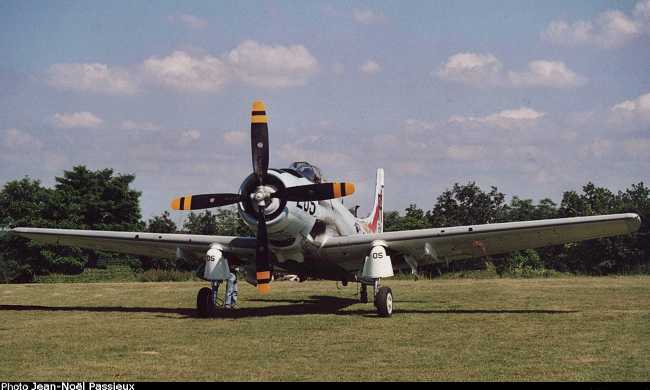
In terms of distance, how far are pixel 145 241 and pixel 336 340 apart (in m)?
8.51

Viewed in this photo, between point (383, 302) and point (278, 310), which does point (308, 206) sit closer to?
point (383, 302)

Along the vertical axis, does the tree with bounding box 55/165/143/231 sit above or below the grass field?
above

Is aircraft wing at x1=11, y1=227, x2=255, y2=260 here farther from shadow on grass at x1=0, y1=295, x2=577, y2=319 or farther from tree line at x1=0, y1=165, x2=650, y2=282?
tree line at x1=0, y1=165, x2=650, y2=282

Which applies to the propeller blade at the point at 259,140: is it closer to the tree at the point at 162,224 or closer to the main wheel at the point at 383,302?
the main wheel at the point at 383,302

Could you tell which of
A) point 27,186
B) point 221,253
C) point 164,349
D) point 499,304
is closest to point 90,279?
point 221,253

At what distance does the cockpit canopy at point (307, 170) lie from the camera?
1509cm

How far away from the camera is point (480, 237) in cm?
1614

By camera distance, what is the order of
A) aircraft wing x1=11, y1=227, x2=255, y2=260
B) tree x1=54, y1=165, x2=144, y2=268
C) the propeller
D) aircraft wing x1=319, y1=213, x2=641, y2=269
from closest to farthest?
the propeller → aircraft wing x1=319, y1=213, x2=641, y2=269 → aircraft wing x1=11, y1=227, x2=255, y2=260 → tree x1=54, y1=165, x2=144, y2=268

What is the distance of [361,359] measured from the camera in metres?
8.99

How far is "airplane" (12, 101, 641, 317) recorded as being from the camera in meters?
13.8

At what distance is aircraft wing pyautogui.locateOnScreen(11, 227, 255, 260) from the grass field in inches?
63.0

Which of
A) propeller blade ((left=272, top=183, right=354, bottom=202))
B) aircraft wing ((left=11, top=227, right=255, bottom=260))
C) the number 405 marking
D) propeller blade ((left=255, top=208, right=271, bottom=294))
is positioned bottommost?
propeller blade ((left=255, top=208, right=271, bottom=294))

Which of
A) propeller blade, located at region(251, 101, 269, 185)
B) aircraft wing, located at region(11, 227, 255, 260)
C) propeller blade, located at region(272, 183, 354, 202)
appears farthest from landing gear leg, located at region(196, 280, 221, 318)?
propeller blade, located at region(251, 101, 269, 185)

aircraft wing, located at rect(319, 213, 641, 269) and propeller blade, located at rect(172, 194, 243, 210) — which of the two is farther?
aircraft wing, located at rect(319, 213, 641, 269)
